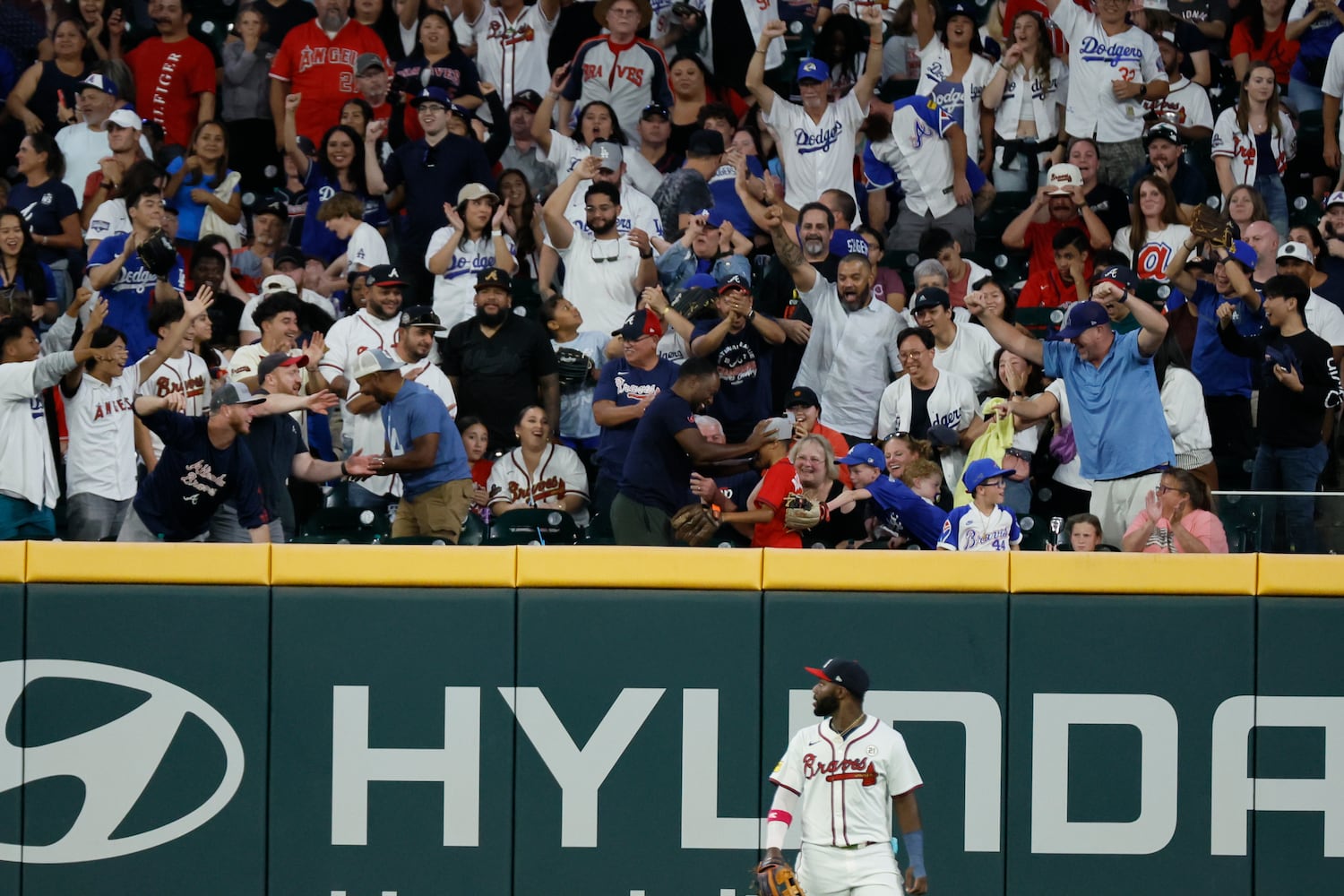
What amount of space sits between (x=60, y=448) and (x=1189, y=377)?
713 cm

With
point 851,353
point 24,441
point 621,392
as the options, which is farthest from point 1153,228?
point 24,441

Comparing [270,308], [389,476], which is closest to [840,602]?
[389,476]

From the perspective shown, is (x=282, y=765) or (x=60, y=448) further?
(x=60, y=448)

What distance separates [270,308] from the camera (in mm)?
12023

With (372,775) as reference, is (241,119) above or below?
above

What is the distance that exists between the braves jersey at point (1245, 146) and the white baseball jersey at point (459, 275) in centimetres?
559

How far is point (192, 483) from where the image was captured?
9.90 meters

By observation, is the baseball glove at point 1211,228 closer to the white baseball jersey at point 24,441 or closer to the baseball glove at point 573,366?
the baseball glove at point 573,366

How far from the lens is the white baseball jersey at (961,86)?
14.4m

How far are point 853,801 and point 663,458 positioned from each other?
10.1 ft

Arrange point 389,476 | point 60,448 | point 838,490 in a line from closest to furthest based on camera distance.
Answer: point 838,490
point 389,476
point 60,448

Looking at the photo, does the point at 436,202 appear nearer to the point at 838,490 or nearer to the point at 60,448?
the point at 60,448

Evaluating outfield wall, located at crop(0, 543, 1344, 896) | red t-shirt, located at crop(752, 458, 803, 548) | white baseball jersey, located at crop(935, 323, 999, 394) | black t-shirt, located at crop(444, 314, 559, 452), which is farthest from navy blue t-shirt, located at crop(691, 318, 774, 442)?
outfield wall, located at crop(0, 543, 1344, 896)

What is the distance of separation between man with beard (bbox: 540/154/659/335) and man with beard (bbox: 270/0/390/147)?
3289 millimetres
